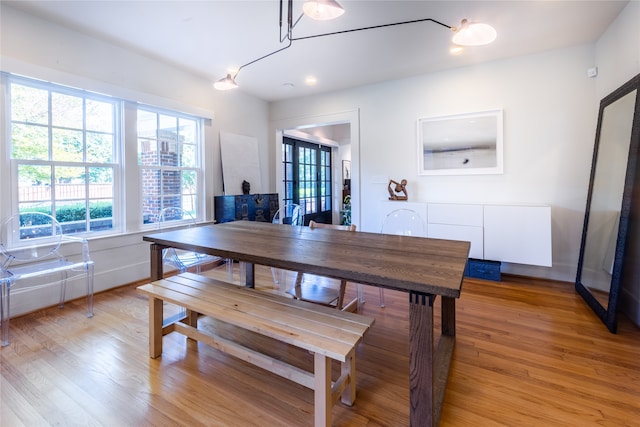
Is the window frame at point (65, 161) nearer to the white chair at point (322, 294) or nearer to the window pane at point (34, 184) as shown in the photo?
the window pane at point (34, 184)

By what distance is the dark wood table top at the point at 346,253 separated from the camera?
1.21 meters

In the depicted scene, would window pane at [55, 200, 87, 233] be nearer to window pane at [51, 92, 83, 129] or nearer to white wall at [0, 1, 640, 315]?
white wall at [0, 1, 640, 315]

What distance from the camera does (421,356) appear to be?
1163 millimetres

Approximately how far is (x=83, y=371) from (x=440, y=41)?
3.99 metres

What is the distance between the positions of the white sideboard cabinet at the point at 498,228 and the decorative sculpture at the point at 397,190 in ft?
1.40

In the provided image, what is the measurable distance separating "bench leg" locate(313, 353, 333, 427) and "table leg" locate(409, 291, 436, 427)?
35 centimetres

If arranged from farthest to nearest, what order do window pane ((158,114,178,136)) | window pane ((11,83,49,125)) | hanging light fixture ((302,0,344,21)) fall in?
window pane ((158,114,178,136)) → window pane ((11,83,49,125)) → hanging light fixture ((302,0,344,21))

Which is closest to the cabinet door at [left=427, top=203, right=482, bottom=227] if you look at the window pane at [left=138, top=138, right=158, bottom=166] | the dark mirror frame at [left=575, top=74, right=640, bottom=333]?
the dark mirror frame at [left=575, top=74, right=640, bottom=333]

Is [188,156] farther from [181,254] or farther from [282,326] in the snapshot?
[282,326]

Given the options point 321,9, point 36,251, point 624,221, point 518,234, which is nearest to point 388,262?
point 321,9

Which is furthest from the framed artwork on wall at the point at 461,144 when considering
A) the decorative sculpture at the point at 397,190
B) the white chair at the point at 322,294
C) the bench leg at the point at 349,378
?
the bench leg at the point at 349,378

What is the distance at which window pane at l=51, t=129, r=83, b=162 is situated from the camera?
109 inches

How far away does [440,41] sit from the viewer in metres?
3.01

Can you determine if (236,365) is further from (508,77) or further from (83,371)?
(508,77)
